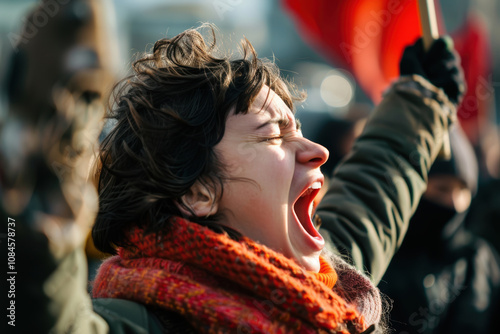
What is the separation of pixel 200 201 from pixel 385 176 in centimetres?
84

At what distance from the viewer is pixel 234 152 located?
4.77ft

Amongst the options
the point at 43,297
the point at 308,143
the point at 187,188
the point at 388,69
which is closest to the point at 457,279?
the point at 388,69

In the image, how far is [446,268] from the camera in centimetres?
310

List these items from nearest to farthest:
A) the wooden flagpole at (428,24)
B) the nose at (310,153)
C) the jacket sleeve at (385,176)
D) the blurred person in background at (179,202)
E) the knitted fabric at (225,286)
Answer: the blurred person in background at (179,202) → the knitted fabric at (225,286) → the nose at (310,153) → the jacket sleeve at (385,176) → the wooden flagpole at (428,24)

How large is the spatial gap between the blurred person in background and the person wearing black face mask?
1.09 meters

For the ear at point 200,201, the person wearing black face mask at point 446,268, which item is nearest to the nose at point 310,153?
the ear at point 200,201

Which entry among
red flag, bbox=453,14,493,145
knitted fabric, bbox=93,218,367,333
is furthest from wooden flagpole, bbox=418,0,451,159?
red flag, bbox=453,14,493,145

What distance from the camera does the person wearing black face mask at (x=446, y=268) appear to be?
2.87 m

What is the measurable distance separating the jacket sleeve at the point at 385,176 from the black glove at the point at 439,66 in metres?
0.06

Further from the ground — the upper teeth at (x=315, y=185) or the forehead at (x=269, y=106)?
the forehead at (x=269, y=106)

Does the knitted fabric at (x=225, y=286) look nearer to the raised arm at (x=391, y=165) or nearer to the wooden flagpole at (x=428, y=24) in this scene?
the raised arm at (x=391, y=165)

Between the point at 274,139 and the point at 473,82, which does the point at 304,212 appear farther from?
the point at 473,82

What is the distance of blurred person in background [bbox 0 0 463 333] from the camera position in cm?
89

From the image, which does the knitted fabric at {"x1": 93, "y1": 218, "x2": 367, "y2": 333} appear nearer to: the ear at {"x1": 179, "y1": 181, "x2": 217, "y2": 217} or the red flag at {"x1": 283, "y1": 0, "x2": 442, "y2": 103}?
the ear at {"x1": 179, "y1": 181, "x2": 217, "y2": 217}
